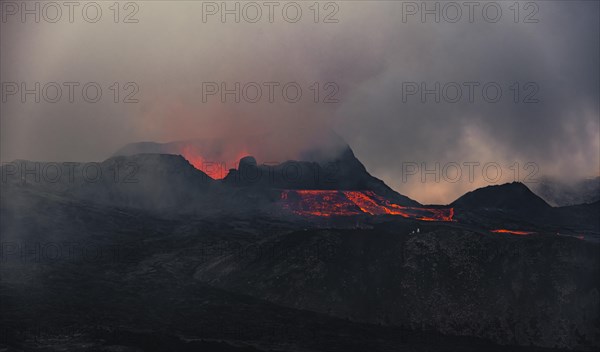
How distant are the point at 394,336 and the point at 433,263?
1401 centimetres

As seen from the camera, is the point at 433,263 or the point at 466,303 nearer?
the point at 466,303

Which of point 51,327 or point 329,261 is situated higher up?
point 329,261

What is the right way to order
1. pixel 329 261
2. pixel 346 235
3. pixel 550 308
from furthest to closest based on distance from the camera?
pixel 346 235, pixel 329 261, pixel 550 308

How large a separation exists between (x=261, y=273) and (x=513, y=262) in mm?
35462

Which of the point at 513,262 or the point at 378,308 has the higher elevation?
the point at 513,262

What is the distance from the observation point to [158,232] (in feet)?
514

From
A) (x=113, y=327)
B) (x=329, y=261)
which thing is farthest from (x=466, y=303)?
(x=113, y=327)

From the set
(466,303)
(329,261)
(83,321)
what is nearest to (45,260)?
(83,321)

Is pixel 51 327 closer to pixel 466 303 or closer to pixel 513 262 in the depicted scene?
pixel 466 303

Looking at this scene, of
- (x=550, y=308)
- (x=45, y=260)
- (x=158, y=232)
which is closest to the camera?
(x=550, y=308)

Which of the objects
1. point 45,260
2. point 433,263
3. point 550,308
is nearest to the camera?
point 550,308

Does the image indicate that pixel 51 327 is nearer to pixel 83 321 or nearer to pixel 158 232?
pixel 83 321

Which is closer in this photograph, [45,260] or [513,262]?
[513,262]

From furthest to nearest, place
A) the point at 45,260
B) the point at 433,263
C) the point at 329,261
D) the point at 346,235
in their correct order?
the point at 45,260, the point at 346,235, the point at 329,261, the point at 433,263
